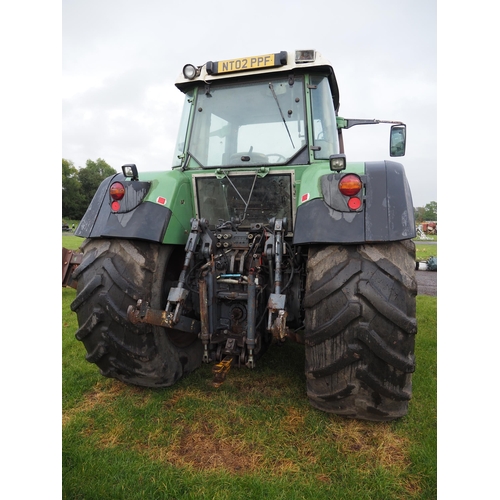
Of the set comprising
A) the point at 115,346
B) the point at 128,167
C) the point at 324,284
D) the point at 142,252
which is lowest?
the point at 115,346

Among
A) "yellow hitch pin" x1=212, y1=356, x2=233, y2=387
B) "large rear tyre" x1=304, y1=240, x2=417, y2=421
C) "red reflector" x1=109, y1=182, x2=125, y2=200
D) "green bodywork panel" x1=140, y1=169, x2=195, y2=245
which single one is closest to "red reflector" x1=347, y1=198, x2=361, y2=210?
"large rear tyre" x1=304, y1=240, x2=417, y2=421

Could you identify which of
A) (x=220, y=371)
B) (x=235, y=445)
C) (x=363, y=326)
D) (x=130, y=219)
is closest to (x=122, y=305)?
(x=130, y=219)

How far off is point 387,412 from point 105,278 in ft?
7.26

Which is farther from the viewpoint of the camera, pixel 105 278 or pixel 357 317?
pixel 105 278

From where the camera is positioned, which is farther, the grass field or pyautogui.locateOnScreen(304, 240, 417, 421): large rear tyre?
pyautogui.locateOnScreen(304, 240, 417, 421): large rear tyre

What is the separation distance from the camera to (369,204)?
2457 mm

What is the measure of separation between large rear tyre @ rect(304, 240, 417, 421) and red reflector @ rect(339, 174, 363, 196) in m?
0.37

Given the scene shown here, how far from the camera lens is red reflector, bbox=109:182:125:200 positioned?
116 inches

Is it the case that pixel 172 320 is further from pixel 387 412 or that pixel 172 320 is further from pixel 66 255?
pixel 66 255

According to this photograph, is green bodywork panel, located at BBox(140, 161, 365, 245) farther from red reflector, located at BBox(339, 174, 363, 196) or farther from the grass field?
the grass field

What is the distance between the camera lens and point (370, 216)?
2.42 meters

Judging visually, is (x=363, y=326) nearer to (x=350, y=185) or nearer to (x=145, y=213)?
(x=350, y=185)

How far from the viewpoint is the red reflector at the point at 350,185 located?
2463 mm

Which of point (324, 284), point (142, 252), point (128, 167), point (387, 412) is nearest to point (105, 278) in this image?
point (142, 252)
